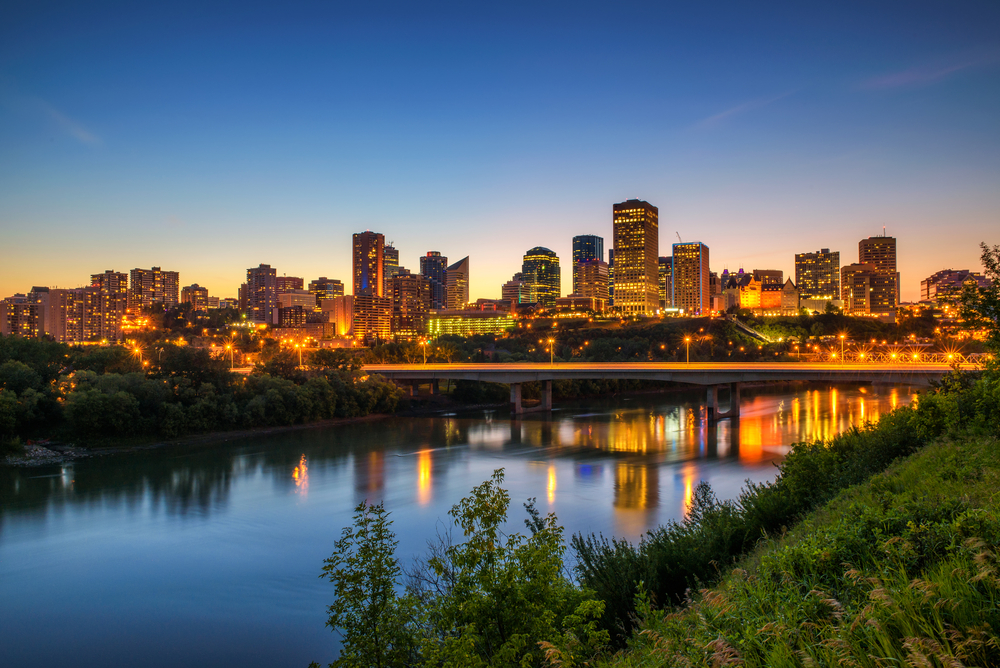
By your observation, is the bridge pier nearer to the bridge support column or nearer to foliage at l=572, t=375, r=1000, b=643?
the bridge support column

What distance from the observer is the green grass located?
11.8 ft

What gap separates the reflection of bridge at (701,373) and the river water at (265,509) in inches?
124

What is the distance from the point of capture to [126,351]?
48812 mm

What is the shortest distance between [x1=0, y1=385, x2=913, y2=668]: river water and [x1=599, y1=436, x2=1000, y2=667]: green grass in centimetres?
1069

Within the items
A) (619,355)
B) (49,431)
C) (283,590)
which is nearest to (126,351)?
(49,431)

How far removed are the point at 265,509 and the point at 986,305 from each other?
79.4ft

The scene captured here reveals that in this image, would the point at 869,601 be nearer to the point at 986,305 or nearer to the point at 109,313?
the point at 986,305

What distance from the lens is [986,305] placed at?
543 inches

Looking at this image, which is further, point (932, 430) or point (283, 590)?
point (283, 590)

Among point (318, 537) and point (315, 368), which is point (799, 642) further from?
point (315, 368)

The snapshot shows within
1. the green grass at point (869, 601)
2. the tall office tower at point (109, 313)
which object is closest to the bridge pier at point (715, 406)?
the green grass at point (869, 601)

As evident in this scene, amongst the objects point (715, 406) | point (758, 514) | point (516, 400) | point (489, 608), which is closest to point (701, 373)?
point (715, 406)

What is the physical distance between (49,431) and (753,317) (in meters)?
134

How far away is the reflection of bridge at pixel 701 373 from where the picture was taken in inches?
1815
